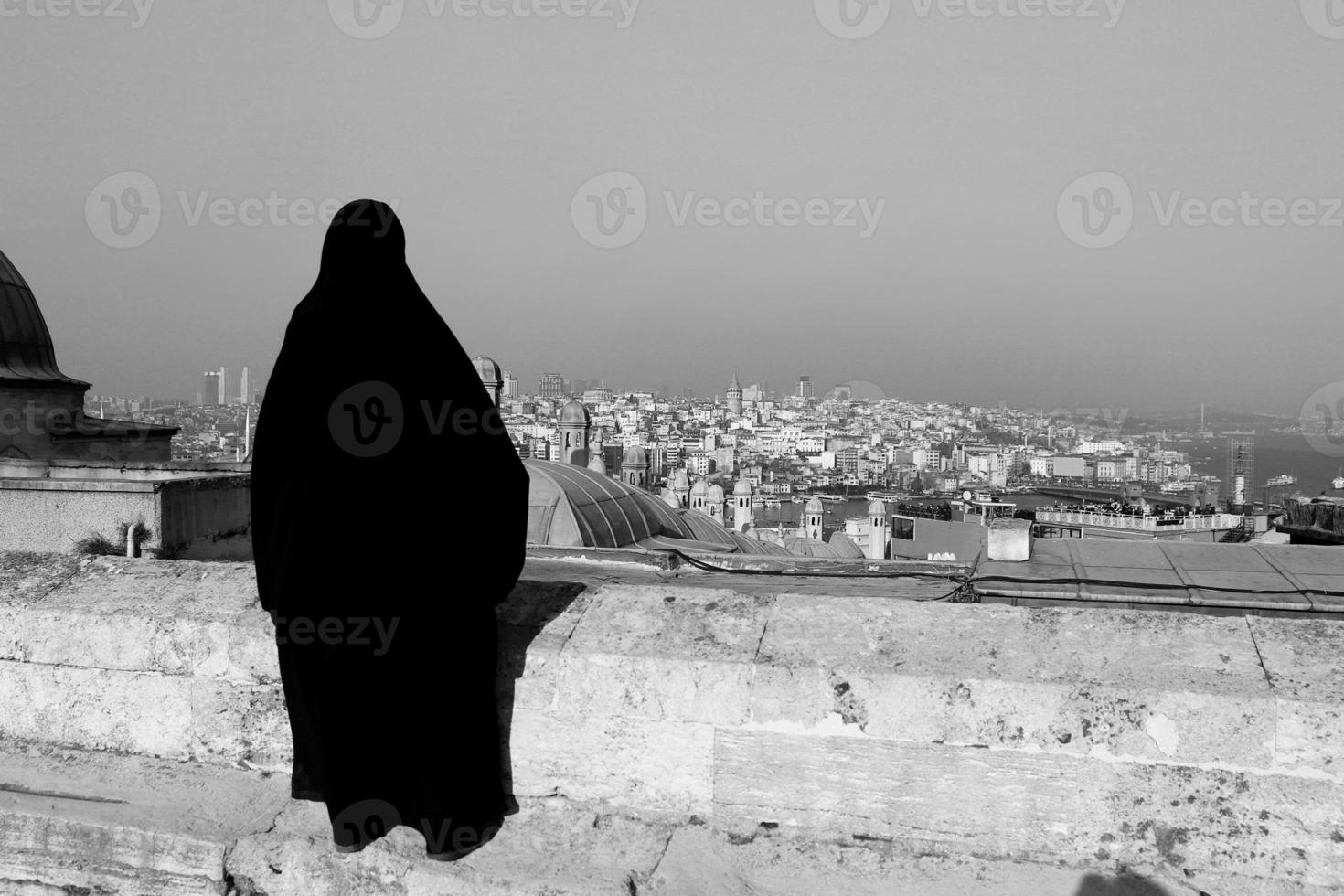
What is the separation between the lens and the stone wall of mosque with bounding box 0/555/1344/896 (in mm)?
2207

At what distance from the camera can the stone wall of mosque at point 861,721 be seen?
2.21 meters

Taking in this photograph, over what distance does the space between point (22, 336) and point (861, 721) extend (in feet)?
52.2

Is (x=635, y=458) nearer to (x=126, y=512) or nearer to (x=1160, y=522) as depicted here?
(x=1160, y=522)

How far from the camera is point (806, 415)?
607 feet

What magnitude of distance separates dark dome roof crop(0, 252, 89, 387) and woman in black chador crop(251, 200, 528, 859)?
14140mm

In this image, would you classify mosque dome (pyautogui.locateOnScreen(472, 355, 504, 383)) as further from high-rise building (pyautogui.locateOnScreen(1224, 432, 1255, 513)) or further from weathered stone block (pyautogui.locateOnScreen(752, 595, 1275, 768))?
high-rise building (pyautogui.locateOnScreen(1224, 432, 1255, 513))

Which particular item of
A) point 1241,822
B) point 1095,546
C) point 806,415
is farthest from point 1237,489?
point 806,415

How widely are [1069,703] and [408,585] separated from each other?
1.55 m

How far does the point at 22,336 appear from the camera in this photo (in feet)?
48.5

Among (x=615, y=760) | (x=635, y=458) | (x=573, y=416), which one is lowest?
(x=635, y=458)

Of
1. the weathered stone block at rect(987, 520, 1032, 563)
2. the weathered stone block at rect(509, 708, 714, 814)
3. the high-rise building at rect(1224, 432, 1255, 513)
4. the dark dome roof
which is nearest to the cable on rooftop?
the weathered stone block at rect(987, 520, 1032, 563)

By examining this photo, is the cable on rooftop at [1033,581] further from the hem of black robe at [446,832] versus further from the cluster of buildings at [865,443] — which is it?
the cluster of buildings at [865,443]

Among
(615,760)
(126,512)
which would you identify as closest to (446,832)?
(615,760)

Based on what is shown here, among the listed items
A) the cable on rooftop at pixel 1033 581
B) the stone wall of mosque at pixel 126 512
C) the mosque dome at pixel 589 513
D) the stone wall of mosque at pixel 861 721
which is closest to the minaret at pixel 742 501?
the mosque dome at pixel 589 513
